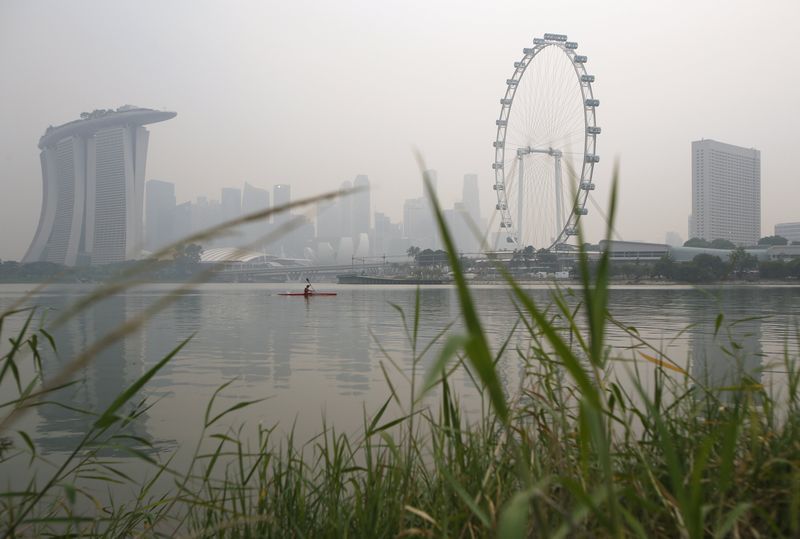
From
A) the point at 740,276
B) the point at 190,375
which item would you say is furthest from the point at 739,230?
the point at 190,375

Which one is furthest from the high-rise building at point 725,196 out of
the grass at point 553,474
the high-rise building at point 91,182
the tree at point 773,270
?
the grass at point 553,474

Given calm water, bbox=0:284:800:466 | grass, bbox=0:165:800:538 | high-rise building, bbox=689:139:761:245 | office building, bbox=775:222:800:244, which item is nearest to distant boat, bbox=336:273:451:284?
high-rise building, bbox=689:139:761:245

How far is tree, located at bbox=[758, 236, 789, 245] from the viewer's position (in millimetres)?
75875

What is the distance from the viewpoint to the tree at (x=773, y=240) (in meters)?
75.9

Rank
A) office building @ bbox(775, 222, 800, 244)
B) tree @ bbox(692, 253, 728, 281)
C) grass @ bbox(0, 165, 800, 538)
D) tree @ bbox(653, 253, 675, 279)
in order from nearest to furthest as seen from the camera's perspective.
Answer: grass @ bbox(0, 165, 800, 538)
tree @ bbox(692, 253, 728, 281)
tree @ bbox(653, 253, 675, 279)
office building @ bbox(775, 222, 800, 244)

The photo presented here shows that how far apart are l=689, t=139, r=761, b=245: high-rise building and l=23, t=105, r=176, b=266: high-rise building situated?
7143 centimetres

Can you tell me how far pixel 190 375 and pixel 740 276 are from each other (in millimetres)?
59875

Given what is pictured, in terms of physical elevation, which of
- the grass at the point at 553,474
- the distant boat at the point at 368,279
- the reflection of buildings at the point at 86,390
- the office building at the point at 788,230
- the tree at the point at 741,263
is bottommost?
the distant boat at the point at 368,279

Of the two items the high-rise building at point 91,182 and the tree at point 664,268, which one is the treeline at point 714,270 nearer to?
the tree at point 664,268

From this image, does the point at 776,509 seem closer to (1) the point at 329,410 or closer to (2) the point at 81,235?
(1) the point at 329,410

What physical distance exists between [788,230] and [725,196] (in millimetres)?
25101

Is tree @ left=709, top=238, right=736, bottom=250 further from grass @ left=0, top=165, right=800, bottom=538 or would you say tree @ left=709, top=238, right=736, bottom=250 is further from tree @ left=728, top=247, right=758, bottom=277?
grass @ left=0, top=165, right=800, bottom=538

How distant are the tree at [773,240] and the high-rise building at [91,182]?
78.7 metres

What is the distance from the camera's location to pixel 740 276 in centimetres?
5681
